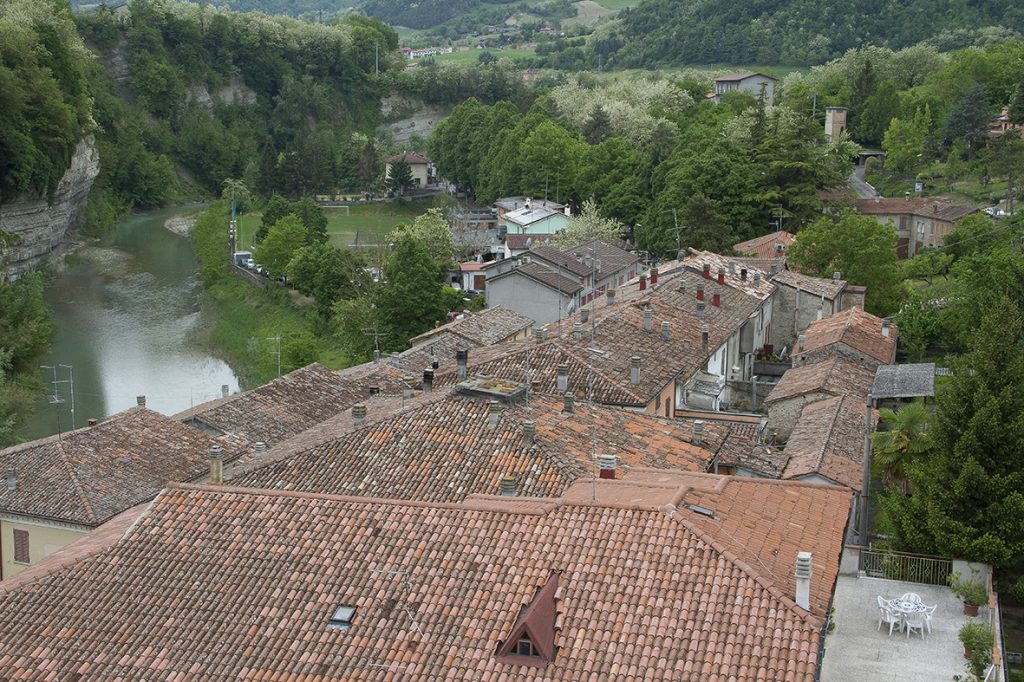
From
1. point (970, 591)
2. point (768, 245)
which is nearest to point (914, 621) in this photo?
point (970, 591)

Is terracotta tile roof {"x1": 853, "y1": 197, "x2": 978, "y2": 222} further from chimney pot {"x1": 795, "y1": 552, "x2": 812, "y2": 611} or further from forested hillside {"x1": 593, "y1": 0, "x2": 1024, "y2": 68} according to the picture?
forested hillside {"x1": 593, "y1": 0, "x2": 1024, "y2": 68}

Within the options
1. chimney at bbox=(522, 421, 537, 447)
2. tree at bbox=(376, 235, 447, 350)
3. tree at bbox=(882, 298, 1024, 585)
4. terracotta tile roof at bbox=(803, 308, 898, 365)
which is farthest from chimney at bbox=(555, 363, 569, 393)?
tree at bbox=(376, 235, 447, 350)

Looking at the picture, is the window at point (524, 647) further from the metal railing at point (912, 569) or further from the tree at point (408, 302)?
the tree at point (408, 302)

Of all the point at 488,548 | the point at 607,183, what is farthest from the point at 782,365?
the point at 607,183

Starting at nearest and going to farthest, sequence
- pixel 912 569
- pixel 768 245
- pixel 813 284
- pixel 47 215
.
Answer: pixel 912 569, pixel 813 284, pixel 768 245, pixel 47 215

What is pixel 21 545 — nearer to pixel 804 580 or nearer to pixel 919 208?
pixel 804 580

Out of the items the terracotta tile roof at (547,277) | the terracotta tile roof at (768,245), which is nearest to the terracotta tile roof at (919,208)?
the terracotta tile roof at (768,245)

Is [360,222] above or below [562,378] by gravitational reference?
below
